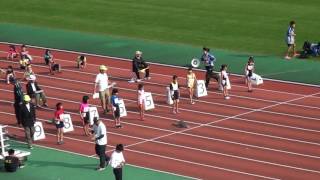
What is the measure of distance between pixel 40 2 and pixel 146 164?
29.8m

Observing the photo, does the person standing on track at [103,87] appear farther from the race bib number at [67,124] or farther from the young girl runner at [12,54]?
the young girl runner at [12,54]

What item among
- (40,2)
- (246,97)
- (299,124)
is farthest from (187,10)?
(299,124)

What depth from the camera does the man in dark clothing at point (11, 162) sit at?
73.8 feet

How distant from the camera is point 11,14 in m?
48.1

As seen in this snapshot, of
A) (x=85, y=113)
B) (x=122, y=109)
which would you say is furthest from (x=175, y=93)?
(x=85, y=113)

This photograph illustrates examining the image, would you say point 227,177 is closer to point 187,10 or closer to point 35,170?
point 35,170

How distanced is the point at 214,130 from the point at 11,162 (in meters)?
7.17

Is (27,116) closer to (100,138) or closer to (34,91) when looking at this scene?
(100,138)

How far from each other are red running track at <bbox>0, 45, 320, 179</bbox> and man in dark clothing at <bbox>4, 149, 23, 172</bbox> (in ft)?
7.81

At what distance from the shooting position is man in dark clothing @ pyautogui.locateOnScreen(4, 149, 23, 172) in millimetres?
22484

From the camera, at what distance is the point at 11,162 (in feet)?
73.7

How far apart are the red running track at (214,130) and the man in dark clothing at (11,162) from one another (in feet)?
7.81

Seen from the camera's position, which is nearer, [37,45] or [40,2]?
[37,45]

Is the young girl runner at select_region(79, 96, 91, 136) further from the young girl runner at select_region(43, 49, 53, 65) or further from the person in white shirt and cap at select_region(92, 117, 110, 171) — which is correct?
the young girl runner at select_region(43, 49, 53, 65)
